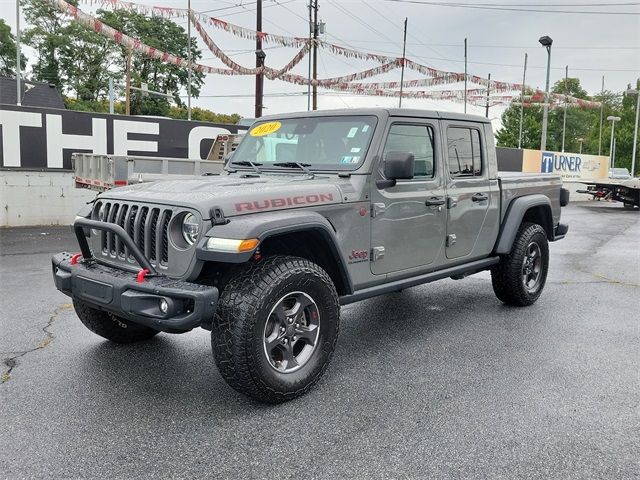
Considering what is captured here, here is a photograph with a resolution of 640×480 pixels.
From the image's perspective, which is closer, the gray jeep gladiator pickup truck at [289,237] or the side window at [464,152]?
the gray jeep gladiator pickup truck at [289,237]

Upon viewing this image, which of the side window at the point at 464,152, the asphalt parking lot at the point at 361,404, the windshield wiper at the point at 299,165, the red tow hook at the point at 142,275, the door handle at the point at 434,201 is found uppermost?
the side window at the point at 464,152

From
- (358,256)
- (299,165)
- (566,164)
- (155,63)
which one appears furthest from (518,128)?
(358,256)

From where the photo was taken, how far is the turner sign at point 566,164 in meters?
24.1

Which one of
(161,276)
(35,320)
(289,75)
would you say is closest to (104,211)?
(161,276)

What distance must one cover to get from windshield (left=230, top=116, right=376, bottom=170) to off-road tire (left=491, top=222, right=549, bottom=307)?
7.67 feet

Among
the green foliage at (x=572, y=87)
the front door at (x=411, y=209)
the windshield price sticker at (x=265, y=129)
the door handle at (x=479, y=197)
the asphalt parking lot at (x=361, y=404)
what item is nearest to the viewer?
the asphalt parking lot at (x=361, y=404)

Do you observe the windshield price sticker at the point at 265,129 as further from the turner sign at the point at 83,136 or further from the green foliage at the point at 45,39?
the green foliage at the point at 45,39

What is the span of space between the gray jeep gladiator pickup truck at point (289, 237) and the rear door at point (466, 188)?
0.06 ft

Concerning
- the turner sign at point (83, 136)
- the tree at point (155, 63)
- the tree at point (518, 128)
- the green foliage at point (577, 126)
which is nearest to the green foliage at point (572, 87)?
the green foliage at point (577, 126)

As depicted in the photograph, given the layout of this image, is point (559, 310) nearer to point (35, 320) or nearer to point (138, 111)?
point (35, 320)

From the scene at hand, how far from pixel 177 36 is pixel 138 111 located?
801 centimetres

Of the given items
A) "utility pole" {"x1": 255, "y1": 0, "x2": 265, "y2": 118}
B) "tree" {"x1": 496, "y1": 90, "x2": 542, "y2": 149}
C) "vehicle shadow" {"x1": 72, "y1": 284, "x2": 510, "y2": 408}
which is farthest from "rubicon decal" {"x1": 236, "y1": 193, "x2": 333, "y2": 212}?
"tree" {"x1": 496, "y1": 90, "x2": 542, "y2": 149}

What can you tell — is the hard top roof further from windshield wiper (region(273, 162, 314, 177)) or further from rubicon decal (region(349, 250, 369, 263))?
rubicon decal (region(349, 250, 369, 263))

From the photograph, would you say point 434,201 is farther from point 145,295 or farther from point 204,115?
point 204,115
